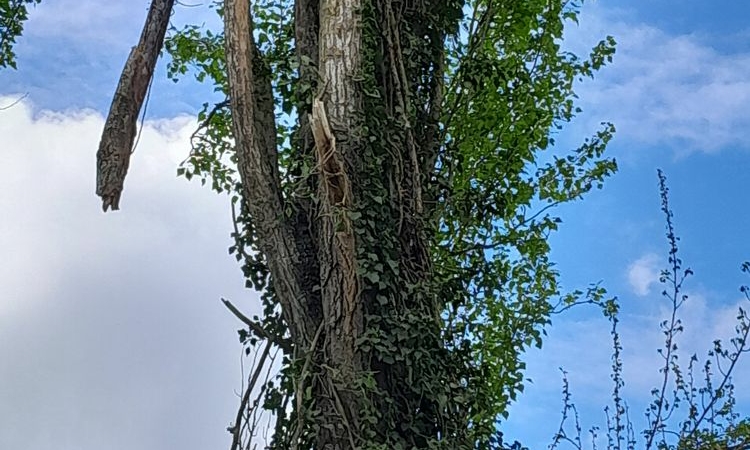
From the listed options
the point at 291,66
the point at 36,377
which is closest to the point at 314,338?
the point at 291,66

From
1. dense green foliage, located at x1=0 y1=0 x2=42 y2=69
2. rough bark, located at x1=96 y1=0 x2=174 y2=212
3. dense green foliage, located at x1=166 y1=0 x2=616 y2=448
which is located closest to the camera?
dense green foliage, located at x1=166 y1=0 x2=616 y2=448

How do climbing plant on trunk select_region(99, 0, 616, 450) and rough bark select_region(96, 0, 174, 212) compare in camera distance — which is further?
rough bark select_region(96, 0, 174, 212)

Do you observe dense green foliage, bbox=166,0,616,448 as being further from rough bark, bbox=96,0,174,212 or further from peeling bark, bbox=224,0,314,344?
rough bark, bbox=96,0,174,212

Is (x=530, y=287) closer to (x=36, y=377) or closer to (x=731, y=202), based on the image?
(x=731, y=202)

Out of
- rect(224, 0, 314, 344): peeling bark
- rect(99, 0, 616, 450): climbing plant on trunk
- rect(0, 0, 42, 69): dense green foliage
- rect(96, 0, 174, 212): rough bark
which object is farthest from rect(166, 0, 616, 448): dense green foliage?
rect(0, 0, 42, 69): dense green foliage

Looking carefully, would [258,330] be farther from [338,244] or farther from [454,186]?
[454,186]

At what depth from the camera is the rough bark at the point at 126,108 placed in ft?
8.95

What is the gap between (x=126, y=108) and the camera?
284 cm

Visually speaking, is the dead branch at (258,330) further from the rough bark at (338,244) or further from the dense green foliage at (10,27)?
the dense green foliage at (10,27)

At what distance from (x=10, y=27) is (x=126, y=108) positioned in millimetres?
1377

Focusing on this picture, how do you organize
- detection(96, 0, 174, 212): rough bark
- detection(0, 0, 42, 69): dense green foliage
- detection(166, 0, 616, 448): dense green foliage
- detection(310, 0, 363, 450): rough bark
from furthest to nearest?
detection(0, 0, 42, 69): dense green foliage
detection(96, 0, 174, 212): rough bark
detection(166, 0, 616, 448): dense green foliage
detection(310, 0, 363, 450): rough bark

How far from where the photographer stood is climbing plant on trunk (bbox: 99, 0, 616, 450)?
2504 mm

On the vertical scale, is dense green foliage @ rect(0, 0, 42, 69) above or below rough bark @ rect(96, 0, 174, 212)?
above

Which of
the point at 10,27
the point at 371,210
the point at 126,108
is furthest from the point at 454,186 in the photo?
the point at 10,27
